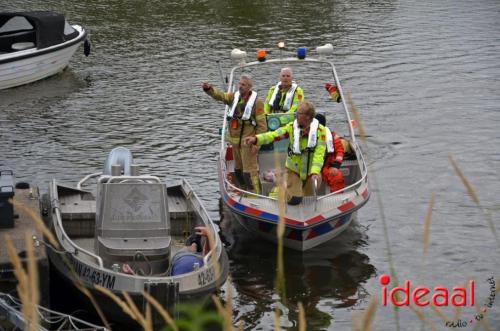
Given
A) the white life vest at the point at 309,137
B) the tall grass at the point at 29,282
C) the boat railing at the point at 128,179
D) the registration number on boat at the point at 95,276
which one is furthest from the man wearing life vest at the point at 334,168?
the tall grass at the point at 29,282

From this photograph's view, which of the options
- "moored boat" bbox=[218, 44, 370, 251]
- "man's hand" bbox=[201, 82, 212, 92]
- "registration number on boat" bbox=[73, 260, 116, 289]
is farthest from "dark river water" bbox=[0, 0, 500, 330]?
"man's hand" bbox=[201, 82, 212, 92]

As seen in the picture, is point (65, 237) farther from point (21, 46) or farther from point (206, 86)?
point (21, 46)

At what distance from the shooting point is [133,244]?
36.0 feet

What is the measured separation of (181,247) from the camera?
1202 centimetres

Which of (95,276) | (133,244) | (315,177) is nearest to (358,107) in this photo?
(315,177)

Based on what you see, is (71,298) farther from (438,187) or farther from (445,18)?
(445,18)

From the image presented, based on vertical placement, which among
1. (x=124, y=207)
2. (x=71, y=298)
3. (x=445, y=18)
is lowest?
(x=445, y=18)

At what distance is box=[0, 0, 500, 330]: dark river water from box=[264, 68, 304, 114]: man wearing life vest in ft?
6.17

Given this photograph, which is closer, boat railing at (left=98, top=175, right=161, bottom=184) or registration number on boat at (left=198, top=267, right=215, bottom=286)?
registration number on boat at (left=198, top=267, right=215, bottom=286)

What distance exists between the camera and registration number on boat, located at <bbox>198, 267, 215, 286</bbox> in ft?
33.3

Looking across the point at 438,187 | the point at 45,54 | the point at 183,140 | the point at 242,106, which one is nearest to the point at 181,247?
the point at 242,106

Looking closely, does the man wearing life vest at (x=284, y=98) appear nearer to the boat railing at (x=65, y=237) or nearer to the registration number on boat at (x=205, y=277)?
the boat railing at (x=65, y=237)

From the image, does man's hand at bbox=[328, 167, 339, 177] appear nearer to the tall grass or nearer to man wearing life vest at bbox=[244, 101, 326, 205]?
man wearing life vest at bbox=[244, 101, 326, 205]

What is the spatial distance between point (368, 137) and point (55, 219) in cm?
986
